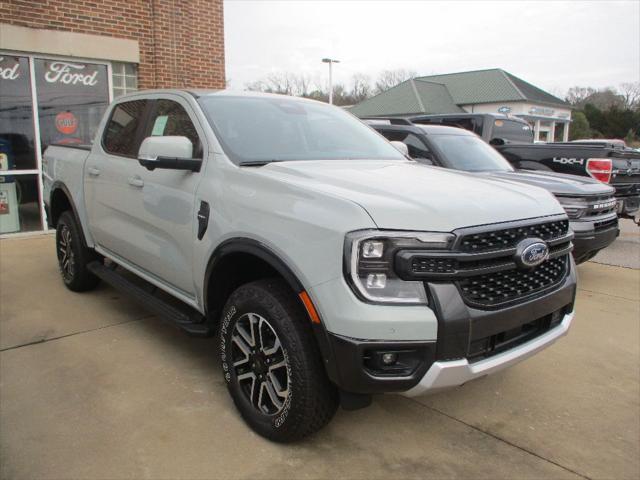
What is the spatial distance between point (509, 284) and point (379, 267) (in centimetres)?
72

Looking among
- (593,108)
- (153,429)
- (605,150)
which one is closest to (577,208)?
(605,150)

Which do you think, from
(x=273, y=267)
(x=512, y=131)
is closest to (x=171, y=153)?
(x=273, y=267)

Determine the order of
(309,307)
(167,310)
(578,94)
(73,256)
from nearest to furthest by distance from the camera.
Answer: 1. (309,307)
2. (167,310)
3. (73,256)
4. (578,94)

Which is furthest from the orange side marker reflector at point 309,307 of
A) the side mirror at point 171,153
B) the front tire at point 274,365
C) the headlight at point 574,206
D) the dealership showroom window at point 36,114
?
the dealership showroom window at point 36,114

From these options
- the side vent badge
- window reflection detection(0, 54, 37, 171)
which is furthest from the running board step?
window reflection detection(0, 54, 37, 171)

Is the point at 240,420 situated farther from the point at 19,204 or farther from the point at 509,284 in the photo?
the point at 19,204

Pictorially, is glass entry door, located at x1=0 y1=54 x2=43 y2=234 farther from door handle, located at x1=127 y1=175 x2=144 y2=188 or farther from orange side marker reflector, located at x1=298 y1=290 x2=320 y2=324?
orange side marker reflector, located at x1=298 y1=290 x2=320 y2=324

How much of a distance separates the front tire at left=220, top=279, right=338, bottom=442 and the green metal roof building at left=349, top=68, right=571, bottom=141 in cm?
3981

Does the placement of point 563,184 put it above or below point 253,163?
below

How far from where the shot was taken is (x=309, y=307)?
2357 mm

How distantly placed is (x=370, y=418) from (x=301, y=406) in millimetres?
754

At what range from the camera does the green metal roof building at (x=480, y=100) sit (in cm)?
4150

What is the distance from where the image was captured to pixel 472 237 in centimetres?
234

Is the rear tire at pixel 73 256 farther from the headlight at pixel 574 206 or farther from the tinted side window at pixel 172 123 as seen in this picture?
the headlight at pixel 574 206
